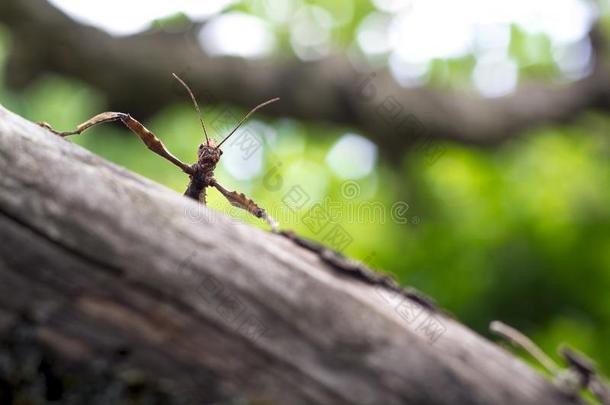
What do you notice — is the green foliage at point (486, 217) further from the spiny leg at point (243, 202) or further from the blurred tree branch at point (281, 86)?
the spiny leg at point (243, 202)

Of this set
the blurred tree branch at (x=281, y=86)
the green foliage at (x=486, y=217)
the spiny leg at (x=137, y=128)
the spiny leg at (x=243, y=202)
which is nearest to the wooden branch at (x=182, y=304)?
the spiny leg at (x=137, y=128)

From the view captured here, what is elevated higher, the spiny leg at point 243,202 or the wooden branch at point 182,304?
the wooden branch at point 182,304

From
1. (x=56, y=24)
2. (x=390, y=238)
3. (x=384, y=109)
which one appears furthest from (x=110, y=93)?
(x=390, y=238)

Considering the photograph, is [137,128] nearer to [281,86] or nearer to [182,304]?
[182,304]

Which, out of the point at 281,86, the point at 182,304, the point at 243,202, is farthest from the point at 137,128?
the point at 281,86

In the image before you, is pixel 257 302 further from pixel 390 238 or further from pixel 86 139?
pixel 390 238

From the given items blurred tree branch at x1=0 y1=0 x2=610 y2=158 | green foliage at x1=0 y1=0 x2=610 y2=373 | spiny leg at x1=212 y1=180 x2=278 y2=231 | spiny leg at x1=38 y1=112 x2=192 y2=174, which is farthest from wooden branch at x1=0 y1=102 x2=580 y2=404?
blurred tree branch at x1=0 y1=0 x2=610 y2=158

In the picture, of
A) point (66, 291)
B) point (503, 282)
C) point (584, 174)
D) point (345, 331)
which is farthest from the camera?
point (584, 174)

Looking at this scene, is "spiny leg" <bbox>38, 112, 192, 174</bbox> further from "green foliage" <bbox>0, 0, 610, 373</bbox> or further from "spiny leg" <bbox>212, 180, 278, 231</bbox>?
"green foliage" <bbox>0, 0, 610, 373</bbox>
